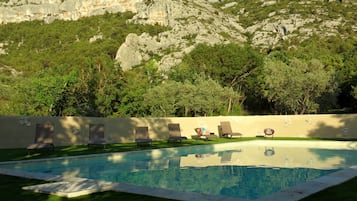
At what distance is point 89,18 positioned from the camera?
2805 inches

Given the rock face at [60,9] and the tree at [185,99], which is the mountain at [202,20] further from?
the tree at [185,99]

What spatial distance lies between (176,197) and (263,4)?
76.0 m

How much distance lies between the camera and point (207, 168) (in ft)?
35.2

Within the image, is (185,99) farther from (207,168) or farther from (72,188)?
(72,188)

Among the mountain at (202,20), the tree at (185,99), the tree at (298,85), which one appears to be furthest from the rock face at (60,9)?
the tree at (298,85)

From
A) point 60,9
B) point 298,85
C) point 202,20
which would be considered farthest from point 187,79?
point 60,9

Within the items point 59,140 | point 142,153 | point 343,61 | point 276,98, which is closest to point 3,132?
point 59,140

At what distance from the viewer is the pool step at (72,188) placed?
216 inches

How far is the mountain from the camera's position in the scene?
5709cm

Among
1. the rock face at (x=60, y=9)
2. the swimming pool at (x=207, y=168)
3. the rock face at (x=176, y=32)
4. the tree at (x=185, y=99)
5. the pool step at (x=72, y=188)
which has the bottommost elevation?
the swimming pool at (x=207, y=168)

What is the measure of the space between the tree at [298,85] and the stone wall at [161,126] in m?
11.1

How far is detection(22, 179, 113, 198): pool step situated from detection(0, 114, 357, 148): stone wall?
8.69m

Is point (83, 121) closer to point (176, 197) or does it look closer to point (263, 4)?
point (176, 197)

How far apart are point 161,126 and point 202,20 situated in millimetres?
48236
